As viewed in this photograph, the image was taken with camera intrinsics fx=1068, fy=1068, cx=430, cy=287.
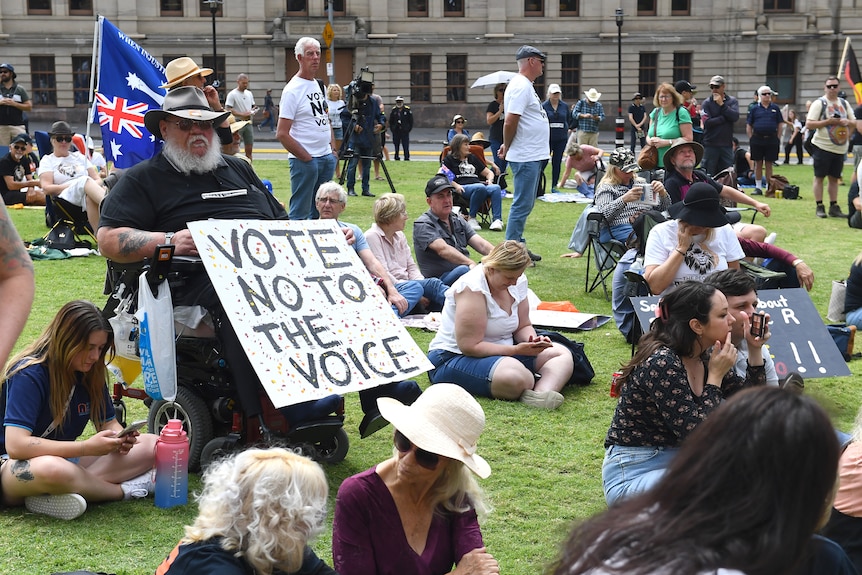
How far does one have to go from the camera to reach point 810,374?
6.44m

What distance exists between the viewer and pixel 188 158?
5.37 m

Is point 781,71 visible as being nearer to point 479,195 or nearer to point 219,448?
point 479,195

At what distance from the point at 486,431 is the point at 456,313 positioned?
2.67 feet

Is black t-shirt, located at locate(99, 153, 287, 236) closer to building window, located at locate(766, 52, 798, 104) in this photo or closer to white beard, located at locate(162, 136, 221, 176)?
white beard, located at locate(162, 136, 221, 176)

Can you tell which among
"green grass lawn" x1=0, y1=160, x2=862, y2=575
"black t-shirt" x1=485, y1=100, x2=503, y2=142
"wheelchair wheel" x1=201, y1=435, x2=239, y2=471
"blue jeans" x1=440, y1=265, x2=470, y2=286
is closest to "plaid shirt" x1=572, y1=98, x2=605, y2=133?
"black t-shirt" x1=485, y1=100, x2=503, y2=142

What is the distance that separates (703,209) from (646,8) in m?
36.9

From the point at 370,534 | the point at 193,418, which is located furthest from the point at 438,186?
the point at 370,534

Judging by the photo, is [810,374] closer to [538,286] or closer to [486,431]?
[486,431]

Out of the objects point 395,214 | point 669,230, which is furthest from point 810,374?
point 395,214

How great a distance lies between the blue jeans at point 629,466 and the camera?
4.23m

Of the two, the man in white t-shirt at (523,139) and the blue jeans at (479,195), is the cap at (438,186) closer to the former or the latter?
the man in white t-shirt at (523,139)

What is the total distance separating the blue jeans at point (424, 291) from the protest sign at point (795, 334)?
246cm

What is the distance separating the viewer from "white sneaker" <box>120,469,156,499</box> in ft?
16.0

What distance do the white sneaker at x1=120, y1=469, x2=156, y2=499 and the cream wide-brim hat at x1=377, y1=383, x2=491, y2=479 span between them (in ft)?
5.99
